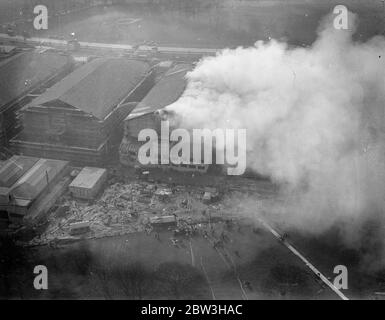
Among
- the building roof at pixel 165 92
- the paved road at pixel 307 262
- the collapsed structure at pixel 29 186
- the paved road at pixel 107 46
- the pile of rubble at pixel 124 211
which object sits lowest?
the paved road at pixel 307 262

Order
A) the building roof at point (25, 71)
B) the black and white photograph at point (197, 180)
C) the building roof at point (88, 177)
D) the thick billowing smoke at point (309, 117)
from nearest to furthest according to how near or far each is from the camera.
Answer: the black and white photograph at point (197, 180), the thick billowing smoke at point (309, 117), the building roof at point (88, 177), the building roof at point (25, 71)

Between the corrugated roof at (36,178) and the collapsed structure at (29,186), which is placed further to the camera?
the corrugated roof at (36,178)

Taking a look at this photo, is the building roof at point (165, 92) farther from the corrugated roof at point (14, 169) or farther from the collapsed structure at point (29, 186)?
the corrugated roof at point (14, 169)

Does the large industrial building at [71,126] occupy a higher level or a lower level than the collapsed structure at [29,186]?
higher

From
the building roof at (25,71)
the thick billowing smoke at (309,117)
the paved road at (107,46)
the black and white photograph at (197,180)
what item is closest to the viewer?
the black and white photograph at (197,180)

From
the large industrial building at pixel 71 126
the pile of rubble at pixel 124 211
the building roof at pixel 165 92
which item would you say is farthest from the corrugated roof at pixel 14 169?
the building roof at pixel 165 92

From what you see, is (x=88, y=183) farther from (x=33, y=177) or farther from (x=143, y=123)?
(x=143, y=123)

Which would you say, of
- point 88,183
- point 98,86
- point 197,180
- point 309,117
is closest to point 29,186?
point 88,183
